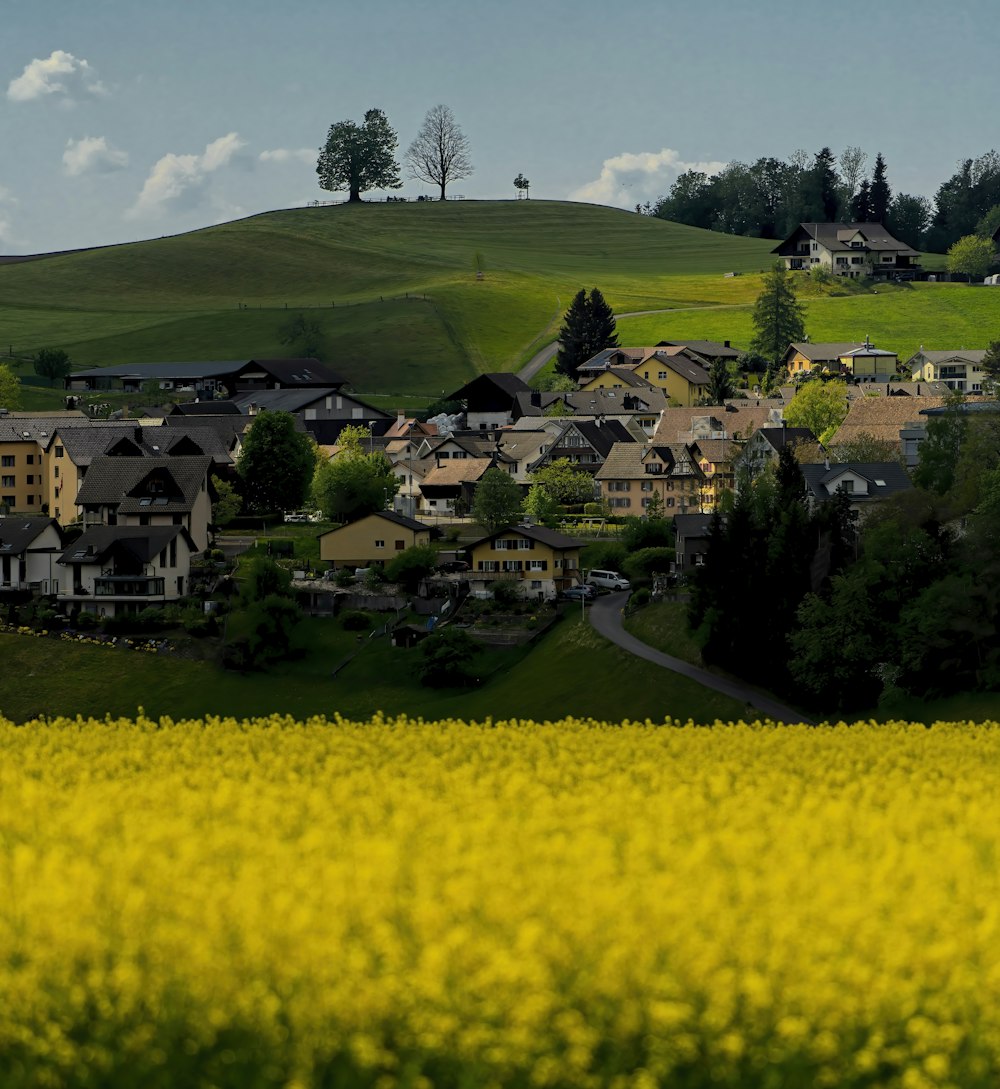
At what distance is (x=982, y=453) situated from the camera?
8794 cm

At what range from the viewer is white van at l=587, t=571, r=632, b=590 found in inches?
3900

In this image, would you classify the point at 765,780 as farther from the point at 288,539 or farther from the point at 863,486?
the point at 288,539

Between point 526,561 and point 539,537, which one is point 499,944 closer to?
point 539,537

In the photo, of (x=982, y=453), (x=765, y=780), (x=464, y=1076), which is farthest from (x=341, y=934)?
(x=982, y=453)

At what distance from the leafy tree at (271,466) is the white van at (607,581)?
98.4ft

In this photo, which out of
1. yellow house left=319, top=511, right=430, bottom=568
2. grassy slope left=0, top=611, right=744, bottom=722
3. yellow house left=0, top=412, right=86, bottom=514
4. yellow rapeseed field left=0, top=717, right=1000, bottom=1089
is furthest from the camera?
yellow house left=0, top=412, right=86, bottom=514

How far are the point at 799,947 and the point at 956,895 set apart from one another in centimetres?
310

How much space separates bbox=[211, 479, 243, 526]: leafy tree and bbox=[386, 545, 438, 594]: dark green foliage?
1982 cm

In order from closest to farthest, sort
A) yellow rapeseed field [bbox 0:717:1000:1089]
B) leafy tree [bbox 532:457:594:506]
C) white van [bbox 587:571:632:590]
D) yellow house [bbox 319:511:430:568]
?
yellow rapeseed field [bbox 0:717:1000:1089], white van [bbox 587:571:632:590], yellow house [bbox 319:511:430:568], leafy tree [bbox 532:457:594:506]

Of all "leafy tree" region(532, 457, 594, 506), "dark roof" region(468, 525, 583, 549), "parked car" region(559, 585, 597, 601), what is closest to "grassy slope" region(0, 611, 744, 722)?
"parked car" region(559, 585, 597, 601)

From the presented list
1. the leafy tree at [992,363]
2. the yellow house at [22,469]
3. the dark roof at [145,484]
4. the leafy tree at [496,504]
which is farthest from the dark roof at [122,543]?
the leafy tree at [992,363]

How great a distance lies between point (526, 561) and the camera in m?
100

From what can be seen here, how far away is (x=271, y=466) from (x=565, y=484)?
2257 cm

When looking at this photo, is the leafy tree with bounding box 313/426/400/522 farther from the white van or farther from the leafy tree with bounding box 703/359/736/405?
the leafy tree with bounding box 703/359/736/405
